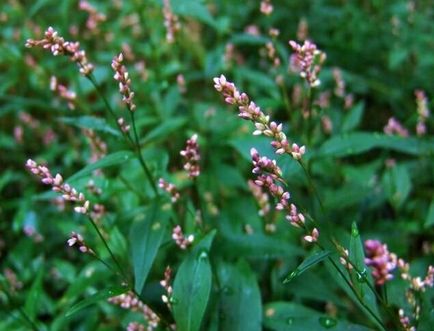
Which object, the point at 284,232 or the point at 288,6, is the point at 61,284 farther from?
the point at 288,6

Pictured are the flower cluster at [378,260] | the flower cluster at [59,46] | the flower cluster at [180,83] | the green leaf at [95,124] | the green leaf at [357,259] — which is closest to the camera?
the flower cluster at [378,260]

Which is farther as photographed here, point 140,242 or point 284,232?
point 284,232

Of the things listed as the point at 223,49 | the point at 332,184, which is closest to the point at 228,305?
the point at 332,184

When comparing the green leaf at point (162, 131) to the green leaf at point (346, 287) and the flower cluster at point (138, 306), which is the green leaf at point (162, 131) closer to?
the flower cluster at point (138, 306)

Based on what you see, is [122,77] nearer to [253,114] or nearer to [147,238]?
[253,114]

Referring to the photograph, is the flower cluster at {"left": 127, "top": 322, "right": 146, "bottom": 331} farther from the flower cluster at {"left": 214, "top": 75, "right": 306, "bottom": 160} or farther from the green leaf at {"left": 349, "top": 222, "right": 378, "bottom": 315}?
the flower cluster at {"left": 214, "top": 75, "right": 306, "bottom": 160}

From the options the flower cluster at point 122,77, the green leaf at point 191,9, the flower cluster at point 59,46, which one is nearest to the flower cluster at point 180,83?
the green leaf at point 191,9

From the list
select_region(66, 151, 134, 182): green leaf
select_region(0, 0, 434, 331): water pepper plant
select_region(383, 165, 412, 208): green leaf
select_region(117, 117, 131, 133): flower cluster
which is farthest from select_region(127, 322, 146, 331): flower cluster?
select_region(383, 165, 412, 208): green leaf
